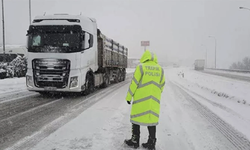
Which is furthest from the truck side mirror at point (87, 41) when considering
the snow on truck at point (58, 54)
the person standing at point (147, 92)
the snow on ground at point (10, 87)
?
the person standing at point (147, 92)

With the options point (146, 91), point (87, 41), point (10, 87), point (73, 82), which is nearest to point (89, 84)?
point (73, 82)

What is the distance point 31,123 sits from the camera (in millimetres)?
5566

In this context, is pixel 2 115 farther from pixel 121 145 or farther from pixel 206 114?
pixel 206 114

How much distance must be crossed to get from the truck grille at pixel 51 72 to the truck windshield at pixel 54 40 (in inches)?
19.2

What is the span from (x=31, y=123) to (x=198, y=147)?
3939 mm

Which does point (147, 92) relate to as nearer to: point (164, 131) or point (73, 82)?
point (164, 131)

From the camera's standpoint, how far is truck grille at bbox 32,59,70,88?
9.15 m

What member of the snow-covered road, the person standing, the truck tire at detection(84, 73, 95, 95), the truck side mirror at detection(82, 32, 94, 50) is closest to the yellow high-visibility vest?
the person standing

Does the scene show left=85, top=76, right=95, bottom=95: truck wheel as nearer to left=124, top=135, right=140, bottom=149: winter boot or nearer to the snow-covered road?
the snow-covered road

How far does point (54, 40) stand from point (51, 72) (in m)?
1.39

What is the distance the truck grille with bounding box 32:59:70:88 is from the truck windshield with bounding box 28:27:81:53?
49 centimetres

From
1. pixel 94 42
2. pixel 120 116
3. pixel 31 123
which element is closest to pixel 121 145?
pixel 120 116

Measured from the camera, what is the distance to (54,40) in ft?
31.1

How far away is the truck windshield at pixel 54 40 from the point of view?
9.31 m
